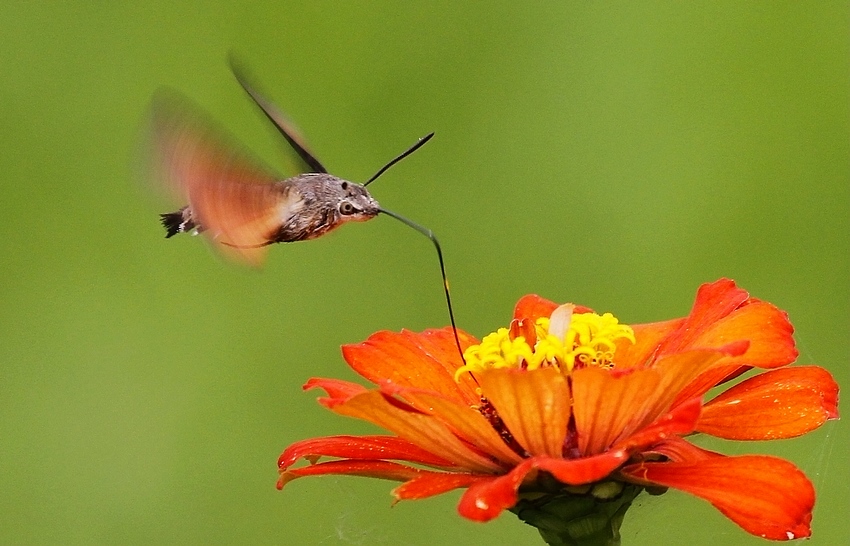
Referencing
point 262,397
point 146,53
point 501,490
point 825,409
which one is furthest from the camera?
point 146,53

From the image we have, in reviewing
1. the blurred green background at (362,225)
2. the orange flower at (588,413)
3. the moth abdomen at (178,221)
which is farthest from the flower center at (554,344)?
the blurred green background at (362,225)

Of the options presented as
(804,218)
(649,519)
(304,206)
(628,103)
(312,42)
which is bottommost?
(649,519)

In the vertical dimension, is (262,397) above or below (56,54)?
below

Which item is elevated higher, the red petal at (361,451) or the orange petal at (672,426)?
the red petal at (361,451)

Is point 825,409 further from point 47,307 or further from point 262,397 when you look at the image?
point 47,307

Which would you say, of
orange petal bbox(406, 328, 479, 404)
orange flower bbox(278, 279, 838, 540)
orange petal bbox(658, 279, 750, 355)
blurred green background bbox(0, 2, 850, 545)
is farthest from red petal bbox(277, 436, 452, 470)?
blurred green background bbox(0, 2, 850, 545)

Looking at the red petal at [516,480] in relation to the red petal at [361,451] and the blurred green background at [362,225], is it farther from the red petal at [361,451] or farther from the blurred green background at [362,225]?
the blurred green background at [362,225]

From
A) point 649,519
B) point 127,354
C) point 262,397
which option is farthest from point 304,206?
point 127,354
